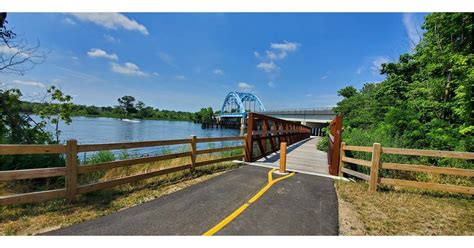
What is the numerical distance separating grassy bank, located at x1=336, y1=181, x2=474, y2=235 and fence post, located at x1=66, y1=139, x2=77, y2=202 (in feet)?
15.6

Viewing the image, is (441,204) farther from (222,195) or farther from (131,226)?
(131,226)

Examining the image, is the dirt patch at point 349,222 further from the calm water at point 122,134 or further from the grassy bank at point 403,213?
the calm water at point 122,134

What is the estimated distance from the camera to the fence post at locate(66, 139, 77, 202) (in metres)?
4.04

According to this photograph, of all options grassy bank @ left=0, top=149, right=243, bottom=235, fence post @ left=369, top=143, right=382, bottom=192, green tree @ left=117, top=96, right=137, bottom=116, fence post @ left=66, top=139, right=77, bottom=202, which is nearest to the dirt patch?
fence post @ left=369, top=143, right=382, bottom=192

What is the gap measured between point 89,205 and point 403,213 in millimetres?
5842

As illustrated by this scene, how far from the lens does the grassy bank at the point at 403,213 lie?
11.6 ft

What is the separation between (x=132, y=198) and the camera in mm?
4461

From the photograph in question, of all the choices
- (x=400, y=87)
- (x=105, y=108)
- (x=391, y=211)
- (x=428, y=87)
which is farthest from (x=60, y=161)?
(x=105, y=108)

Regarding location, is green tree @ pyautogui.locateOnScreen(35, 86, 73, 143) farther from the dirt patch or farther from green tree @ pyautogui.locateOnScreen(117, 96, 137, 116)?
green tree @ pyautogui.locateOnScreen(117, 96, 137, 116)

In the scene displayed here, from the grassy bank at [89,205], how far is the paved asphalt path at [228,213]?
0.29 metres

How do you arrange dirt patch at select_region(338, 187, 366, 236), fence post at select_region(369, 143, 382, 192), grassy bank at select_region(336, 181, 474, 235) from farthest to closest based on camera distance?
fence post at select_region(369, 143, 382, 192), grassy bank at select_region(336, 181, 474, 235), dirt patch at select_region(338, 187, 366, 236)

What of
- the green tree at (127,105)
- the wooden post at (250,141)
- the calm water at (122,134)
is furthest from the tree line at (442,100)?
the green tree at (127,105)

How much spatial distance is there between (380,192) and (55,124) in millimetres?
9989

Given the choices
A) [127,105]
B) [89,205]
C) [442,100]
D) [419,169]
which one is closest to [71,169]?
[89,205]
